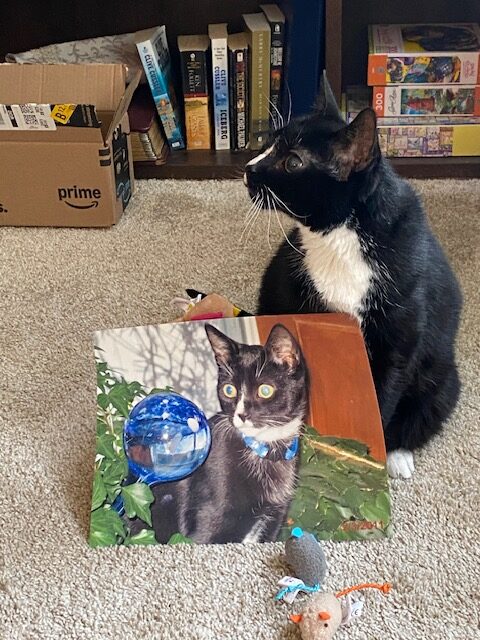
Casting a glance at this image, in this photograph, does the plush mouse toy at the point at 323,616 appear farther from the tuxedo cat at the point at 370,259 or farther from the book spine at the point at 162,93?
the book spine at the point at 162,93

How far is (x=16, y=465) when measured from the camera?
3.76 feet

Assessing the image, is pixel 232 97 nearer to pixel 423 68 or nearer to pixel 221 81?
pixel 221 81

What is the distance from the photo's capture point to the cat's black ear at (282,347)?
3.55 feet

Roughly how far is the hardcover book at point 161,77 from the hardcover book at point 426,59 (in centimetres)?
50

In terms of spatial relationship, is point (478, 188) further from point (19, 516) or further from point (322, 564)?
point (19, 516)

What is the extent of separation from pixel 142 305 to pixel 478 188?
0.89 m

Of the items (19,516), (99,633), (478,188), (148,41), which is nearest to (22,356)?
(19,516)

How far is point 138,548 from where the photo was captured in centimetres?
101

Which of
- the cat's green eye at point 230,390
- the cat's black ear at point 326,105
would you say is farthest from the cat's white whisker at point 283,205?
the cat's green eye at point 230,390

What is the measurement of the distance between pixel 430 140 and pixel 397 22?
36cm

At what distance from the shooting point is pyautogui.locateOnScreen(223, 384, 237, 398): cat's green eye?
1069mm

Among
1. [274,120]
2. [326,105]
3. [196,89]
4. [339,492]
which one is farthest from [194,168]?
[339,492]

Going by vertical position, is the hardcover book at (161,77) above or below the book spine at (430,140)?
above

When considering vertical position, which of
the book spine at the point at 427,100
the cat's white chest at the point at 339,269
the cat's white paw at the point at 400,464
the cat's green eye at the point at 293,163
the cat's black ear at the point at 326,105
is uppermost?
the cat's black ear at the point at 326,105
